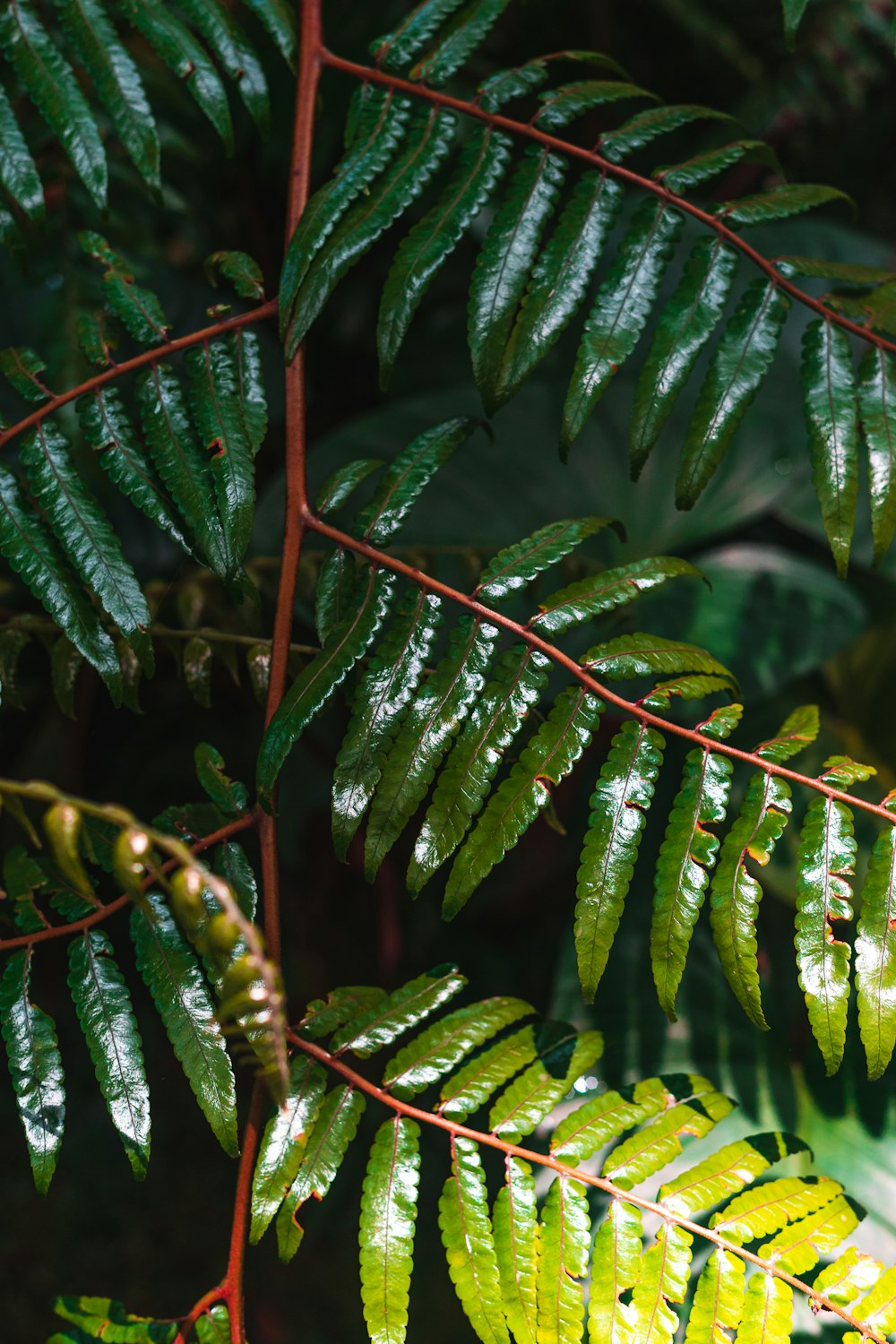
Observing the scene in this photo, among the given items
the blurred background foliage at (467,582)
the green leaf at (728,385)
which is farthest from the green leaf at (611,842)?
the blurred background foliage at (467,582)

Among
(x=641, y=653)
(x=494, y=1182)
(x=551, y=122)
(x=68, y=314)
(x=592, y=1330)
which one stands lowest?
(x=494, y=1182)

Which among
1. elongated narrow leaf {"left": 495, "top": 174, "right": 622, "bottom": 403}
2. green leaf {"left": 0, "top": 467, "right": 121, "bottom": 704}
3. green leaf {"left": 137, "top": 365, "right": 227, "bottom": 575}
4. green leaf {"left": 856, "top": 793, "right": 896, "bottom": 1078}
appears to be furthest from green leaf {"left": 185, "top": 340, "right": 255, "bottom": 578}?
green leaf {"left": 856, "top": 793, "right": 896, "bottom": 1078}

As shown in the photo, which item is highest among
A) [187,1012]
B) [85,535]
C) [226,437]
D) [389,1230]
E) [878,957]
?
[226,437]

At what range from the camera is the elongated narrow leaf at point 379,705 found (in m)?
0.75

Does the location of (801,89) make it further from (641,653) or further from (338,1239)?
(338,1239)

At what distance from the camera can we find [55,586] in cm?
80

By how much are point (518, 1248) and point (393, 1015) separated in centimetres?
19

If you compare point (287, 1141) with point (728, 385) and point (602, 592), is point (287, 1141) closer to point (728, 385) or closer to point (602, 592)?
point (602, 592)

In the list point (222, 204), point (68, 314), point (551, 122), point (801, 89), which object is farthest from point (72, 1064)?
point (801, 89)

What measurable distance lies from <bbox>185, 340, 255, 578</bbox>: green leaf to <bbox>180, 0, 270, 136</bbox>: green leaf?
30 cm

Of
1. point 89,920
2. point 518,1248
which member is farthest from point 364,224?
point 518,1248

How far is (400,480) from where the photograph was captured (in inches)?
33.9

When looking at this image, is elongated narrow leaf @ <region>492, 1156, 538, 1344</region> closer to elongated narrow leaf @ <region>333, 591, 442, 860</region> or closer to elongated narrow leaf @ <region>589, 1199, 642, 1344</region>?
elongated narrow leaf @ <region>589, 1199, 642, 1344</region>

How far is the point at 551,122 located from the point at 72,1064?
88.1 inches
